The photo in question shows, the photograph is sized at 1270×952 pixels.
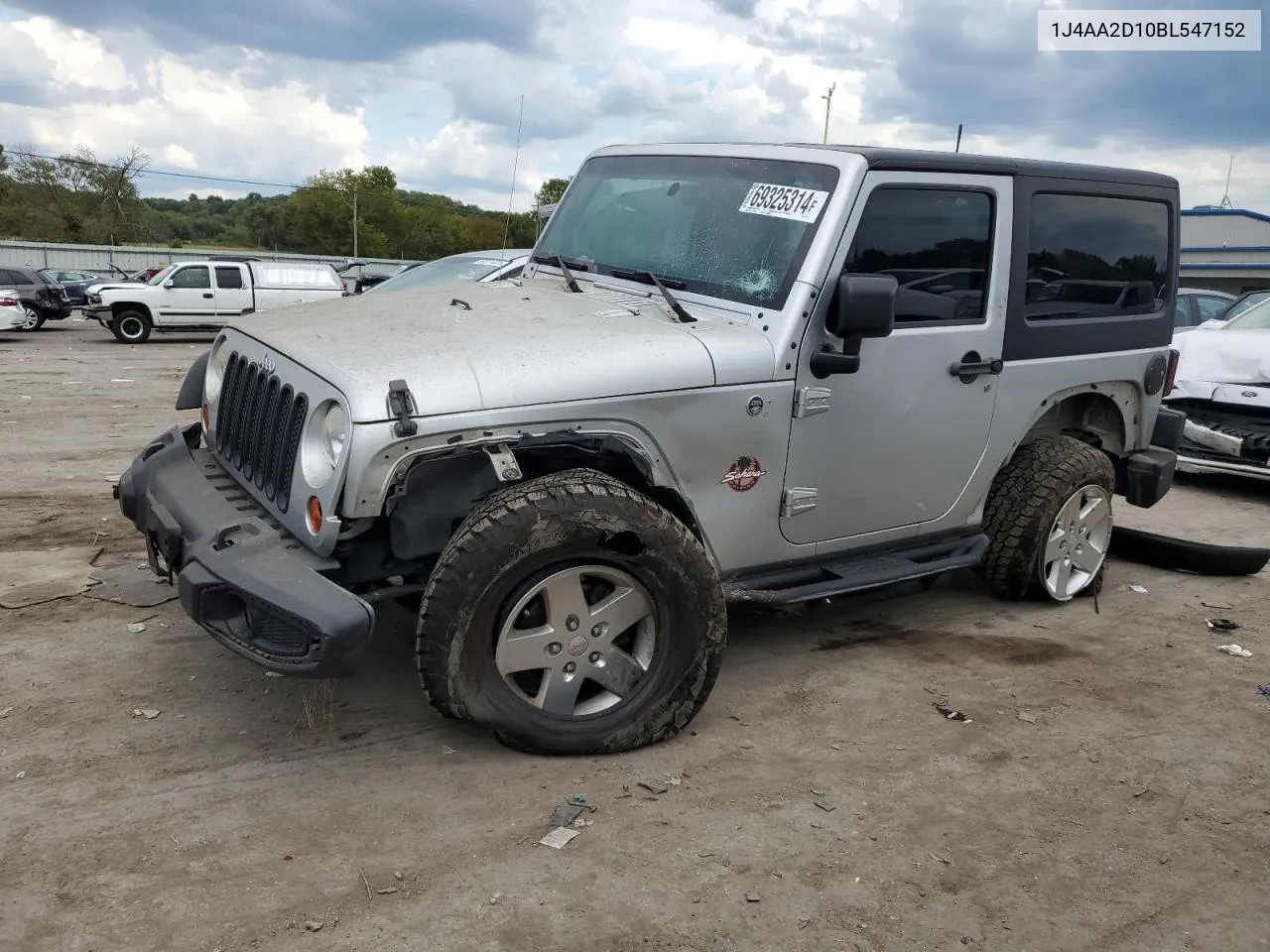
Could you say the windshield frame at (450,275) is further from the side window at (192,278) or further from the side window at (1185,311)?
the side window at (192,278)

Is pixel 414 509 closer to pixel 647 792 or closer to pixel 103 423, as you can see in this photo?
pixel 647 792

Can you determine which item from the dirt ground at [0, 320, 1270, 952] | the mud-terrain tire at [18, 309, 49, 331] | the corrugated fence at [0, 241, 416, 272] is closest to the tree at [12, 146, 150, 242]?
the corrugated fence at [0, 241, 416, 272]

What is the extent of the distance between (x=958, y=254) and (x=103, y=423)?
328 inches

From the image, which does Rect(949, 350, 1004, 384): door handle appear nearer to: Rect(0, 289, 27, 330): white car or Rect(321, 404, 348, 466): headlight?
Rect(321, 404, 348, 466): headlight

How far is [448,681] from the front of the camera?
10.9 ft

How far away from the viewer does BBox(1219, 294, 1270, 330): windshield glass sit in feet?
29.4

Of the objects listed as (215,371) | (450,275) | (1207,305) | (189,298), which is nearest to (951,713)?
(215,371)

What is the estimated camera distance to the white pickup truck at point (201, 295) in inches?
836

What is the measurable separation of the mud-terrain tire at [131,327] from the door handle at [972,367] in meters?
20.2

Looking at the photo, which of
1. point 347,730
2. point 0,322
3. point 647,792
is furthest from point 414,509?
point 0,322

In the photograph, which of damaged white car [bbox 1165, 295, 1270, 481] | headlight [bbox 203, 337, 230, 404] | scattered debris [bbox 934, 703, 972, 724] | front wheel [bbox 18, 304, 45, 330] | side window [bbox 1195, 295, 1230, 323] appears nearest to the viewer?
scattered debris [bbox 934, 703, 972, 724]

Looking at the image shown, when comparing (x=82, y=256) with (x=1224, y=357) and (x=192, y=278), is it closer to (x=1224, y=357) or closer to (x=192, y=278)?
(x=192, y=278)

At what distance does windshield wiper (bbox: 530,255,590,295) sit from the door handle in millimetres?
1593

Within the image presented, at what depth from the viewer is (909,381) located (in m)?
4.32
